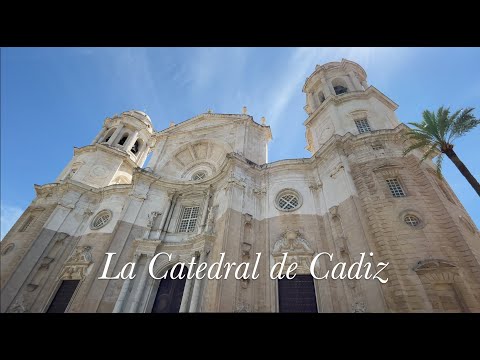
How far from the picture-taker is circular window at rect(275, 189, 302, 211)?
1962 centimetres

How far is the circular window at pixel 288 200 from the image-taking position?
19625 mm

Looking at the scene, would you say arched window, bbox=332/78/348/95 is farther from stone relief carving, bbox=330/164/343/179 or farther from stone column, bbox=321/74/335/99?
stone relief carving, bbox=330/164/343/179

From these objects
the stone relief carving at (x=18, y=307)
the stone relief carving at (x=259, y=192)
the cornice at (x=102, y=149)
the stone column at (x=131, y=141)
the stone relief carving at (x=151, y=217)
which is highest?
the stone column at (x=131, y=141)

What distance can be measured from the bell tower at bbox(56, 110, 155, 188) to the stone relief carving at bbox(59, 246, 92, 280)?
855 cm

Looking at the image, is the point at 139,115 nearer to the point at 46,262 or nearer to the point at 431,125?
the point at 46,262

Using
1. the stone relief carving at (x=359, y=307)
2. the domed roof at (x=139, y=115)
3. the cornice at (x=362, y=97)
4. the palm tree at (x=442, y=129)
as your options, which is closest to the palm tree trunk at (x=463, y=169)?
the palm tree at (x=442, y=129)

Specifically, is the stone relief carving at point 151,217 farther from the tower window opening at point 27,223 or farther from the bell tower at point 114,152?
the tower window opening at point 27,223

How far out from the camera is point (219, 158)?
27828 millimetres

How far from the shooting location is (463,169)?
14.4 metres

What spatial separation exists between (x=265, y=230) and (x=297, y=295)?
188 inches

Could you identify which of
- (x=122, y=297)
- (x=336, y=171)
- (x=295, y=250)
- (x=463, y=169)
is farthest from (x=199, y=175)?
(x=463, y=169)

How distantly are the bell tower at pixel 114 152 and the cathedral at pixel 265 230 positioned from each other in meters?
0.39
